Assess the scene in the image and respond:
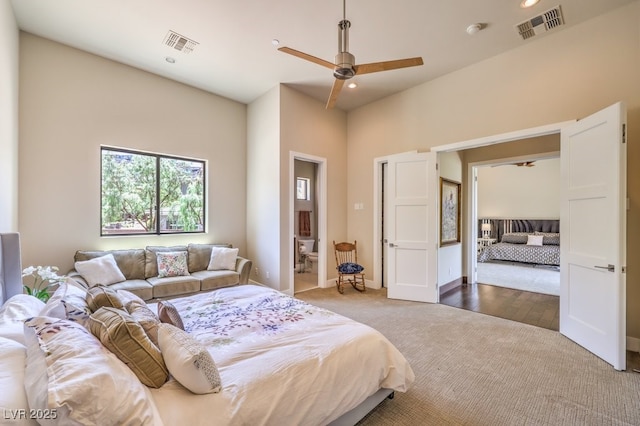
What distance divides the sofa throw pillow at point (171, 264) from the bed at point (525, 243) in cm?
759

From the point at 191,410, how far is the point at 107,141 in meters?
4.20

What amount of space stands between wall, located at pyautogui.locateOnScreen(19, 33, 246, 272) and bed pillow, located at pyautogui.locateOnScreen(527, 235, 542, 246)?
8445 mm

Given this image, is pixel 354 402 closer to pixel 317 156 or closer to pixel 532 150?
pixel 317 156

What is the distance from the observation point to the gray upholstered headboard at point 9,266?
2.01m

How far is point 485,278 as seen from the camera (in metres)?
5.88

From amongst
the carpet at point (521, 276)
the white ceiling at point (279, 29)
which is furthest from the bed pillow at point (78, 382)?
the carpet at point (521, 276)

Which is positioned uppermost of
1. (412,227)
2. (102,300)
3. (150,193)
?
(150,193)

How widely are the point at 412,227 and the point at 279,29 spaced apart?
3.33 metres

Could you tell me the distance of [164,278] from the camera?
12.6 feet

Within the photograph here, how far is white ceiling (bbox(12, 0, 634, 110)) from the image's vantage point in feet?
9.36

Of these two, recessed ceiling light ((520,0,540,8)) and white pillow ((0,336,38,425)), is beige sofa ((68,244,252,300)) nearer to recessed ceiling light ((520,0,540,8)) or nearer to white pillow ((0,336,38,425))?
white pillow ((0,336,38,425))

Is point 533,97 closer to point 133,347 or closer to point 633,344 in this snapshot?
point 633,344

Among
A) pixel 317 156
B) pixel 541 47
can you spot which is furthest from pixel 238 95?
pixel 541 47

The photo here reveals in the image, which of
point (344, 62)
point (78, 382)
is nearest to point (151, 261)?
point (78, 382)
